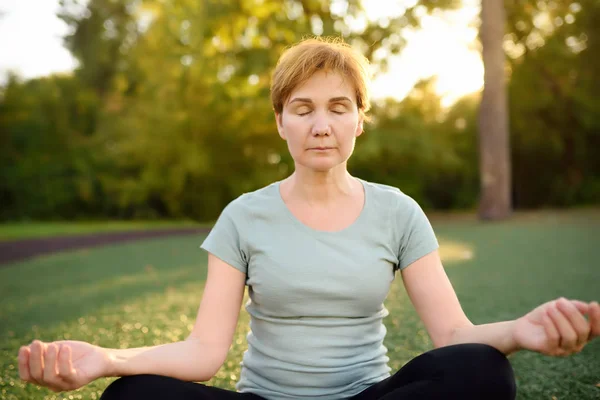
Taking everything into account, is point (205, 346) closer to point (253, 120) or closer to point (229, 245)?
point (229, 245)

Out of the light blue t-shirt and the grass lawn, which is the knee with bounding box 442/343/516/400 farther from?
the grass lawn

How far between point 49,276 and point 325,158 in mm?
7042

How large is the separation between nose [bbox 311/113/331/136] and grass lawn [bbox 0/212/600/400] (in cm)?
157

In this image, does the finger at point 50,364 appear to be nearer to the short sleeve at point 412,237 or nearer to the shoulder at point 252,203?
the shoulder at point 252,203

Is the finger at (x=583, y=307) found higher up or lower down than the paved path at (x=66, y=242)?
higher up

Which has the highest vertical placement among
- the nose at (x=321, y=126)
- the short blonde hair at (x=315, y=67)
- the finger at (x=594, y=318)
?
the short blonde hair at (x=315, y=67)

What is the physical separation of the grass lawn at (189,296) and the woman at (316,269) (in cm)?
111

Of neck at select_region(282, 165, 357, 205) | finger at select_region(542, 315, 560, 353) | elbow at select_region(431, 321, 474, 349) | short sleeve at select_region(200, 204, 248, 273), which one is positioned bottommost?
elbow at select_region(431, 321, 474, 349)

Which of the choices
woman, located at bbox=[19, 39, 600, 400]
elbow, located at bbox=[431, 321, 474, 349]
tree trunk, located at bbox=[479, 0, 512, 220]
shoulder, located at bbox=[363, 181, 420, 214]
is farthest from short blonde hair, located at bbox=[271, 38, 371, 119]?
tree trunk, located at bbox=[479, 0, 512, 220]

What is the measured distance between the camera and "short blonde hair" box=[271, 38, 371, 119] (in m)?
1.93

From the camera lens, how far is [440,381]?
1.62 metres

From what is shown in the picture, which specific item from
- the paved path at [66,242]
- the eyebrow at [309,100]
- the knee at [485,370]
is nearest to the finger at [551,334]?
the knee at [485,370]

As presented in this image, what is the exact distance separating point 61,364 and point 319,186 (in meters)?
0.96

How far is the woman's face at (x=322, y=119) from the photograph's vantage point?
1.94 metres
